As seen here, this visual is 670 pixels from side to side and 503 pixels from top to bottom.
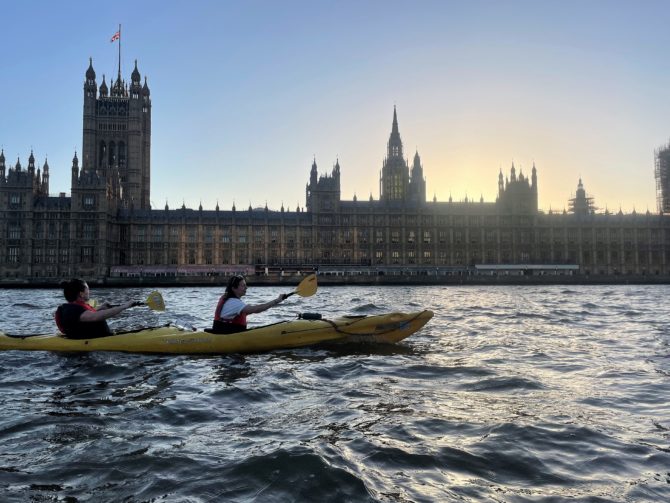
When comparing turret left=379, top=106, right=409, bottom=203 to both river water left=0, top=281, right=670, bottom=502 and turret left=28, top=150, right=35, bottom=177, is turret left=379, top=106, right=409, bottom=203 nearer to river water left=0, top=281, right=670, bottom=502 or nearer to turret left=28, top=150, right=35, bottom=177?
turret left=28, top=150, right=35, bottom=177

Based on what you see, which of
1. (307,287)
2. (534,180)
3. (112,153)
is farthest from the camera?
(534,180)

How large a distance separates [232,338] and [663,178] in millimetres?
109884

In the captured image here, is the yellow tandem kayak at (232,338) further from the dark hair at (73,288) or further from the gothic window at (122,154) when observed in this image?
the gothic window at (122,154)

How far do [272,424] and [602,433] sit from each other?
4066 millimetres

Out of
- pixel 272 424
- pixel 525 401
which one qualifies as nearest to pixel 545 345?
pixel 525 401

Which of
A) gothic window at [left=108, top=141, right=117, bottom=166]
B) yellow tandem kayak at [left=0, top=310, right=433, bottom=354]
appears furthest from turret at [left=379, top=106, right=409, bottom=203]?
yellow tandem kayak at [left=0, top=310, right=433, bottom=354]

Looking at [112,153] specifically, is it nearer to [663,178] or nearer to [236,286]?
[236,286]

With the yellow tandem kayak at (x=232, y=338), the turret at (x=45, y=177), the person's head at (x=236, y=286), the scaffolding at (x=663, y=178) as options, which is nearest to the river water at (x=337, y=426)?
the yellow tandem kayak at (x=232, y=338)

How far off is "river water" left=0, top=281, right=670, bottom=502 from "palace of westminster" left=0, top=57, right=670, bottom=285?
240ft

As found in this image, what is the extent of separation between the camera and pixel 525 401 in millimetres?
7965

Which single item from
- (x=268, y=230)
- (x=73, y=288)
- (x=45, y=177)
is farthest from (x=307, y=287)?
(x=45, y=177)

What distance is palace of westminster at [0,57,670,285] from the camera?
3115 inches

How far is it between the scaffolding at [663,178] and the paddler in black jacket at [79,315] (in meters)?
109

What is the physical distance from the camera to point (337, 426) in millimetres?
6711
